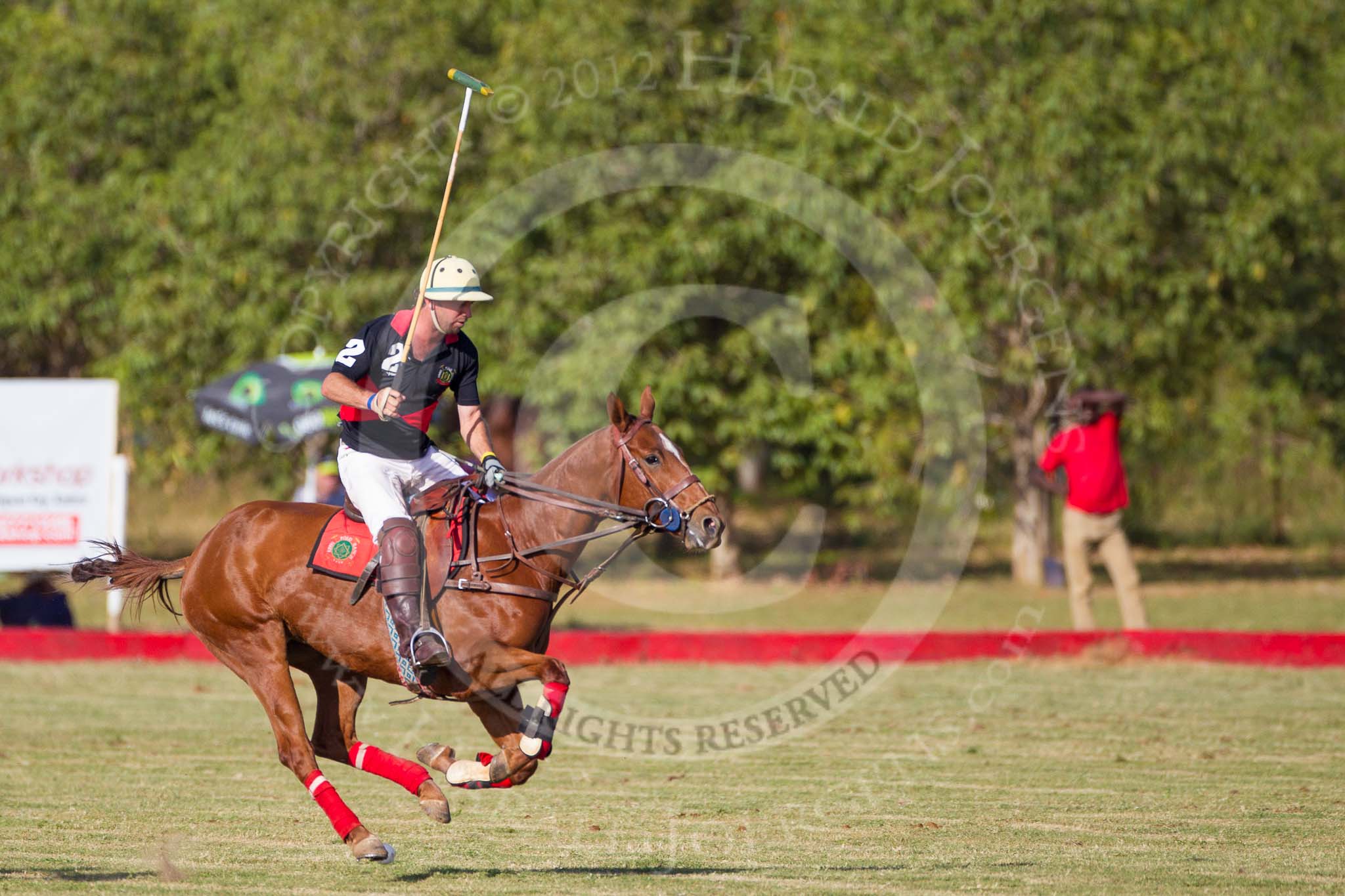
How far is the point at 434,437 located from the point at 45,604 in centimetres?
556

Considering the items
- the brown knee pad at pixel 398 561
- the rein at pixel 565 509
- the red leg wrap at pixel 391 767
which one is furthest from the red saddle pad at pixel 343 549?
the red leg wrap at pixel 391 767

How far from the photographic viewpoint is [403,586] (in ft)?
19.4

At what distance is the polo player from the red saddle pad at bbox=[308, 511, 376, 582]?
4.1 inches

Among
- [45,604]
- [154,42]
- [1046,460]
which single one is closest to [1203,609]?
[1046,460]

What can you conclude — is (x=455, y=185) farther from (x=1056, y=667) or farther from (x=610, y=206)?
(x=1056, y=667)

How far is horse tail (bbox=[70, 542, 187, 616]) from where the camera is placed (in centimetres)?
684

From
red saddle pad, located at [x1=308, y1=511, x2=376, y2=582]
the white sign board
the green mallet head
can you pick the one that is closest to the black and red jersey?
red saddle pad, located at [x1=308, y1=511, x2=376, y2=582]

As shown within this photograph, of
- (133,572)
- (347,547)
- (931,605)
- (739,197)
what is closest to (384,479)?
(347,547)

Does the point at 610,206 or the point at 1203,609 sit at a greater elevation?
the point at 610,206

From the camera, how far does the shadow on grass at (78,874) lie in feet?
17.3

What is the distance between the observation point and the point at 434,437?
17.9 metres

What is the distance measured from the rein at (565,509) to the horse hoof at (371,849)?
1013 mm

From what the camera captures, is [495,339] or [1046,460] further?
[495,339]

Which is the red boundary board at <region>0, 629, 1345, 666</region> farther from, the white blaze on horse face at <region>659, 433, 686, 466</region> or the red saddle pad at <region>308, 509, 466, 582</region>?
the white blaze on horse face at <region>659, 433, 686, 466</region>
